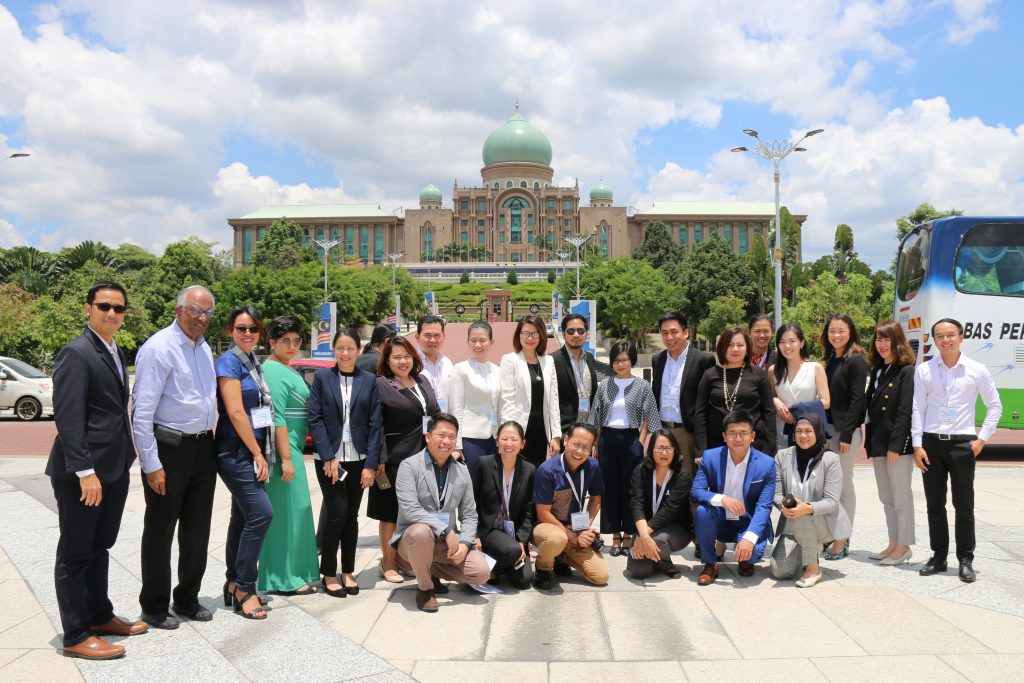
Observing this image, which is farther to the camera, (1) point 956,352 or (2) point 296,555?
(1) point 956,352

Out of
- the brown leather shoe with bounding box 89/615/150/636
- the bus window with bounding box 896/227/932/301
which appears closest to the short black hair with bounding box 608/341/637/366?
the brown leather shoe with bounding box 89/615/150/636

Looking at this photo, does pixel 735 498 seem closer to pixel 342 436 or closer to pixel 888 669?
pixel 888 669

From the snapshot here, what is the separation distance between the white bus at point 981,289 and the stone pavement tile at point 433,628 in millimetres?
8916

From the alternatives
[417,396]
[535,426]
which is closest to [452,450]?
[417,396]

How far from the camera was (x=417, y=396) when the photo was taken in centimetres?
578

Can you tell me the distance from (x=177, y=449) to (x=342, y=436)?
1134 mm

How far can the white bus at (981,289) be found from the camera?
36.2ft

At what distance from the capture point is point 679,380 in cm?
643

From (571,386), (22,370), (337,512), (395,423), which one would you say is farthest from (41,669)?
(22,370)

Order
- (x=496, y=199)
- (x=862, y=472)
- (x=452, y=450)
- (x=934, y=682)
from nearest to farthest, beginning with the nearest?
1. (x=934, y=682)
2. (x=452, y=450)
3. (x=862, y=472)
4. (x=496, y=199)

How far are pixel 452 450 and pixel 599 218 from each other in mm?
96256

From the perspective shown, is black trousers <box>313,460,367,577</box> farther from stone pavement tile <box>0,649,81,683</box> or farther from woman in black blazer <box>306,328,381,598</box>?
stone pavement tile <box>0,649,81,683</box>

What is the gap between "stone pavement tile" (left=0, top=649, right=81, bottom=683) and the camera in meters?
3.90

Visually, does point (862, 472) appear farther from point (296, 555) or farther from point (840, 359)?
point (296, 555)
